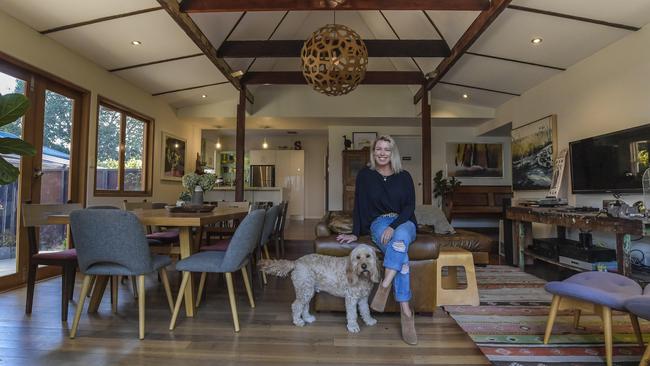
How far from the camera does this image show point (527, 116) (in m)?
5.31

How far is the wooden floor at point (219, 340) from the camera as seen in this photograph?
1.82 m

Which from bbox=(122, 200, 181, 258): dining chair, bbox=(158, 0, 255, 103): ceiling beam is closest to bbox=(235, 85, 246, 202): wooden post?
bbox=(158, 0, 255, 103): ceiling beam

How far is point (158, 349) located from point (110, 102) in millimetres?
3862

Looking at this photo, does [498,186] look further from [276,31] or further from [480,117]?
[276,31]

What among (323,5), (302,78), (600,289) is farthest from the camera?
(302,78)

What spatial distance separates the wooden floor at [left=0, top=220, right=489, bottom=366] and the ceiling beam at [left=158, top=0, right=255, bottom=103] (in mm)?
2599

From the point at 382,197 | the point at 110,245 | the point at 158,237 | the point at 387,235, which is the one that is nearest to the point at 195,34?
the point at 158,237

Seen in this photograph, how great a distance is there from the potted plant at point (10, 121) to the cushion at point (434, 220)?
370 centimetres

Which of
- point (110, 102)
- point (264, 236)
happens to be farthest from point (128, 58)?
point (264, 236)

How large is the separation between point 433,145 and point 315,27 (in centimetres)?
365

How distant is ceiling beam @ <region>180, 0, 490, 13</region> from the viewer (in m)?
3.27

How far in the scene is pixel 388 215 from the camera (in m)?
2.42

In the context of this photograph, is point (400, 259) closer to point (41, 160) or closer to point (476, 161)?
point (41, 160)

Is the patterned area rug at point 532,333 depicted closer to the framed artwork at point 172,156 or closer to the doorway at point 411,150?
the doorway at point 411,150
